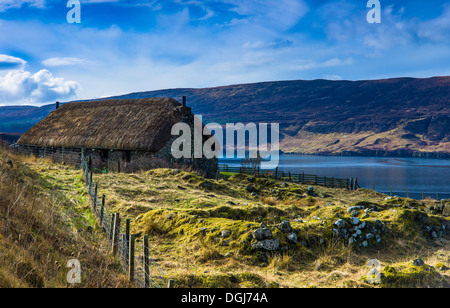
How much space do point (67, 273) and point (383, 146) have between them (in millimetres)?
214744

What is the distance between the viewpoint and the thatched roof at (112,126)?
24688 millimetres

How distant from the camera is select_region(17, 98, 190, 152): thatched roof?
2469cm

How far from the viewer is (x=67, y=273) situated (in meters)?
4.95

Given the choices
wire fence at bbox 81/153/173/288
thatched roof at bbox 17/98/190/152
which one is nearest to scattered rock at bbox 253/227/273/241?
wire fence at bbox 81/153/173/288

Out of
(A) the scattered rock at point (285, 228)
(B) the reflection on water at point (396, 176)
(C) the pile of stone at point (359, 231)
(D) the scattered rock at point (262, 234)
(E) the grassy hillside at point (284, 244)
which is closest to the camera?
(E) the grassy hillside at point (284, 244)

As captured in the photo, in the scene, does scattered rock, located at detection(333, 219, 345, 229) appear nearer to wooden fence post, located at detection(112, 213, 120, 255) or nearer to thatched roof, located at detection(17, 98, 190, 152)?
wooden fence post, located at detection(112, 213, 120, 255)

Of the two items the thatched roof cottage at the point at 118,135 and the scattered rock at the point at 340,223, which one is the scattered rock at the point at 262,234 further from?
the thatched roof cottage at the point at 118,135

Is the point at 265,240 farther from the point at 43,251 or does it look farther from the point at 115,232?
the point at 43,251

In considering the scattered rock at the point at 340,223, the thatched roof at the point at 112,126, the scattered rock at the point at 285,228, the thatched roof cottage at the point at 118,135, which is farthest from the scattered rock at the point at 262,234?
the thatched roof at the point at 112,126
